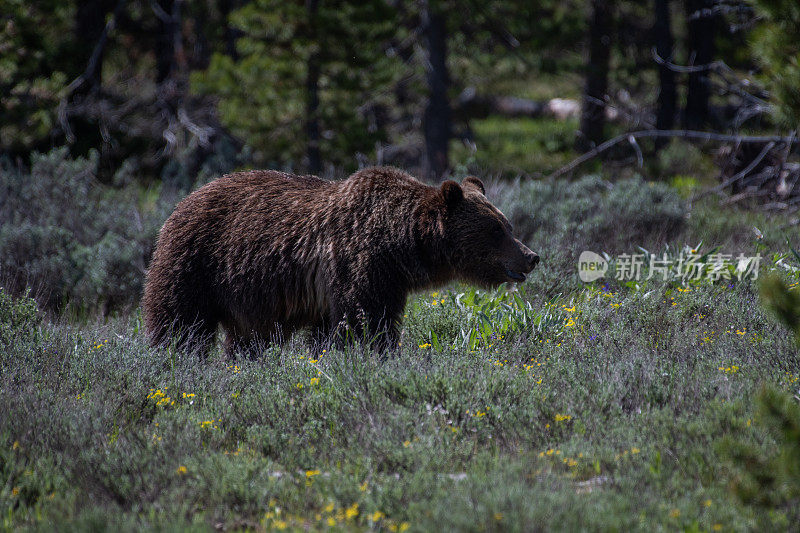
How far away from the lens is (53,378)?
5.31 m

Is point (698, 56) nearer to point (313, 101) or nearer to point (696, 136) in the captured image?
point (696, 136)

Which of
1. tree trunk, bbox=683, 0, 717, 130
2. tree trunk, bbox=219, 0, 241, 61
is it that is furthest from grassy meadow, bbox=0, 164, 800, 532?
tree trunk, bbox=219, 0, 241, 61

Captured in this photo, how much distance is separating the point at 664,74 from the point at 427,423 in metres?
12.5

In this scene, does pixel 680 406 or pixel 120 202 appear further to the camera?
pixel 120 202

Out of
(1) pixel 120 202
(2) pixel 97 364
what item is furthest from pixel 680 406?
(1) pixel 120 202

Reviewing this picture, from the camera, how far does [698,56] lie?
14656mm

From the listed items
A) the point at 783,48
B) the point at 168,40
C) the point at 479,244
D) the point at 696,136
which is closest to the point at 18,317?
the point at 479,244

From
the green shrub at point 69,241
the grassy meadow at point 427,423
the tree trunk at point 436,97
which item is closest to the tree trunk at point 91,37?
the green shrub at point 69,241

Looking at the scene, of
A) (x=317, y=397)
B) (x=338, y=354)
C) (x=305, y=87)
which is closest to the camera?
(x=317, y=397)

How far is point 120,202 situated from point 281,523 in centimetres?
878

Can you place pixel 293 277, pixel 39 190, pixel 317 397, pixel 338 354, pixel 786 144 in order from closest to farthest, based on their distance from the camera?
pixel 317 397, pixel 338 354, pixel 293 277, pixel 39 190, pixel 786 144

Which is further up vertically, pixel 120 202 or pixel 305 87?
pixel 305 87

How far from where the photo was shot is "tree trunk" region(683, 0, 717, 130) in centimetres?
1450

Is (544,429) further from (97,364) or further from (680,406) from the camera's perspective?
(97,364)
